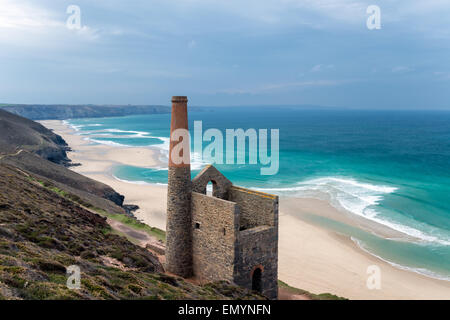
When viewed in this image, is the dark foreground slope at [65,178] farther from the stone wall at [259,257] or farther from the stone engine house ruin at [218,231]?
the stone wall at [259,257]

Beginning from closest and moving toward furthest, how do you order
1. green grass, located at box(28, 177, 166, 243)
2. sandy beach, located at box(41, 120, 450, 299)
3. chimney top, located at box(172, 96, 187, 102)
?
chimney top, located at box(172, 96, 187, 102)
sandy beach, located at box(41, 120, 450, 299)
green grass, located at box(28, 177, 166, 243)

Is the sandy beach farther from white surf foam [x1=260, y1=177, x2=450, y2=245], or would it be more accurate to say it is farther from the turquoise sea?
white surf foam [x1=260, y1=177, x2=450, y2=245]

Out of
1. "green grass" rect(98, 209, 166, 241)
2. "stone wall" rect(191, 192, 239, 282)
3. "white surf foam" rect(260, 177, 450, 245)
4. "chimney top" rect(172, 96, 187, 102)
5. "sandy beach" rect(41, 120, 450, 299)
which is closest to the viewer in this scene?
"stone wall" rect(191, 192, 239, 282)

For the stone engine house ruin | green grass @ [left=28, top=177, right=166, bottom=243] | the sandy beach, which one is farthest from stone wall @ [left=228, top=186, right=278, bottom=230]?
green grass @ [left=28, top=177, right=166, bottom=243]

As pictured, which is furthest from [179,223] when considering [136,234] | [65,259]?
[136,234]

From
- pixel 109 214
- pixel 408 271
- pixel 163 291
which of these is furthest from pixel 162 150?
pixel 163 291

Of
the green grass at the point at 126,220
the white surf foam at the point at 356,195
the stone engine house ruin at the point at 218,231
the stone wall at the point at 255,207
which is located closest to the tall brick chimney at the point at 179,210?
the stone engine house ruin at the point at 218,231

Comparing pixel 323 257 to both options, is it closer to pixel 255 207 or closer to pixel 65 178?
pixel 255 207
